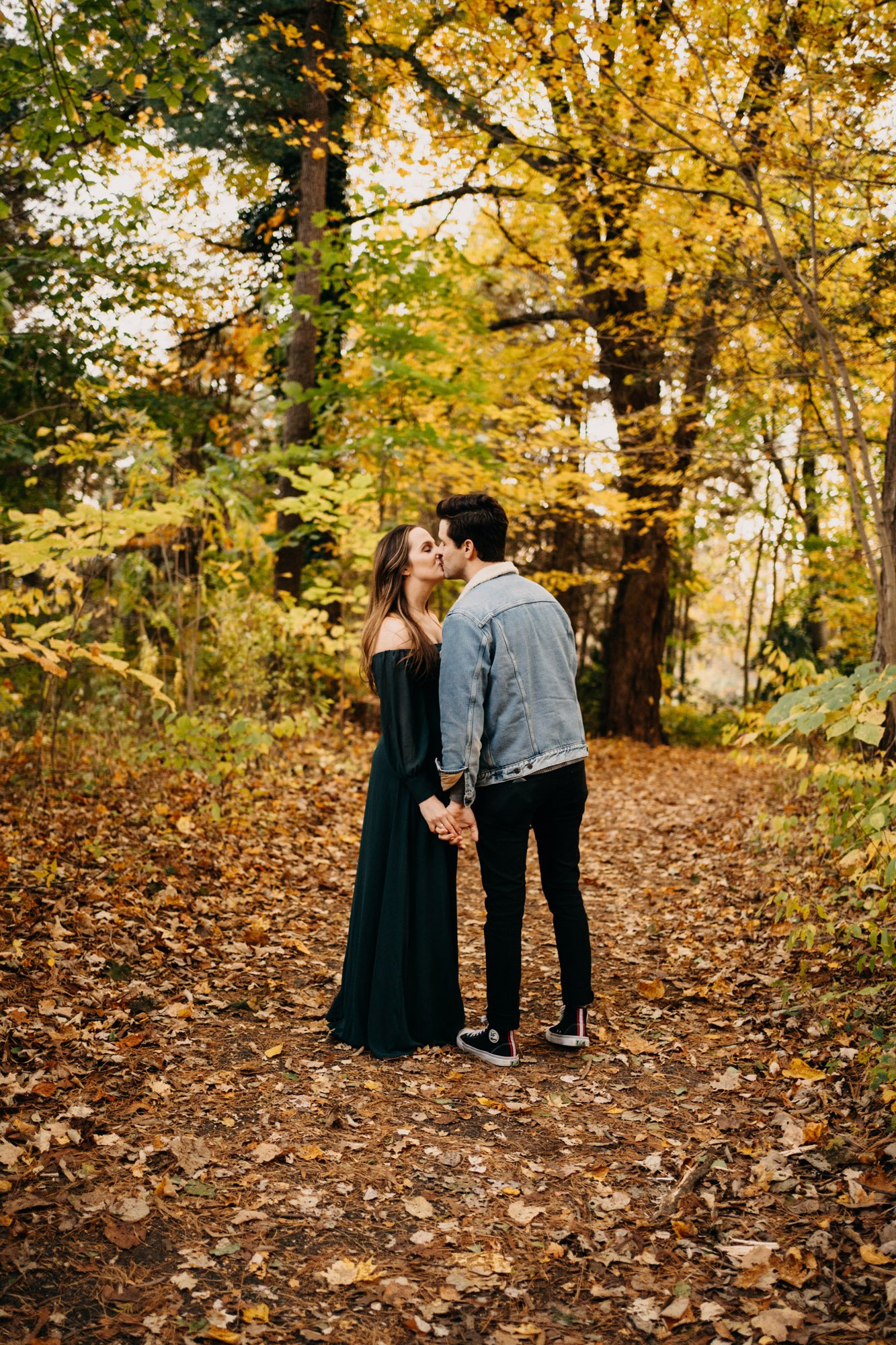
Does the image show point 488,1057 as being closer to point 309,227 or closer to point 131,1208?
point 131,1208

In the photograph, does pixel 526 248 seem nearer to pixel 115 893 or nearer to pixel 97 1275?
pixel 115 893

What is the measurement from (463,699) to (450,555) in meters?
0.59

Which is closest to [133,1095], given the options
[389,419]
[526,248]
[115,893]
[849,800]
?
[115,893]

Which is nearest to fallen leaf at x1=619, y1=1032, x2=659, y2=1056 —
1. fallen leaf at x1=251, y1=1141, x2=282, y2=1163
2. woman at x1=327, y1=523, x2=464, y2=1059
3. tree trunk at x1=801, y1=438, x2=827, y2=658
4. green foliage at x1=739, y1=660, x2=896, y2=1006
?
woman at x1=327, y1=523, x2=464, y2=1059

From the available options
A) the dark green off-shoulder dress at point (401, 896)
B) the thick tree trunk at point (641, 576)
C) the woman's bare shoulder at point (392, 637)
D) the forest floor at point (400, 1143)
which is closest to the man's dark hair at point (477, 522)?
the woman's bare shoulder at point (392, 637)

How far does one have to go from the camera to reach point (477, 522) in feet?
11.8

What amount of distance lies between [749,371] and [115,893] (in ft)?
21.3

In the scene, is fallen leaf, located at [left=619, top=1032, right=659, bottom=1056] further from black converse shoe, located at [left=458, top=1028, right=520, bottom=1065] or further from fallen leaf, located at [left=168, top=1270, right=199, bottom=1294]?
fallen leaf, located at [left=168, top=1270, right=199, bottom=1294]

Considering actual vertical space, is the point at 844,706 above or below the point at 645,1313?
above

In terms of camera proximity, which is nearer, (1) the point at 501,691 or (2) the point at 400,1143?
(2) the point at 400,1143

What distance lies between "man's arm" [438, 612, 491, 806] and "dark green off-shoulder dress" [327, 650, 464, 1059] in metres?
0.20

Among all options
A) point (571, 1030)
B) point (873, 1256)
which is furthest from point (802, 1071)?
point (873, 1256)

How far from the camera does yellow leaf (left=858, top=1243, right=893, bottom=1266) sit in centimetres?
240

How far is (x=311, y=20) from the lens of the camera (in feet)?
33.1
